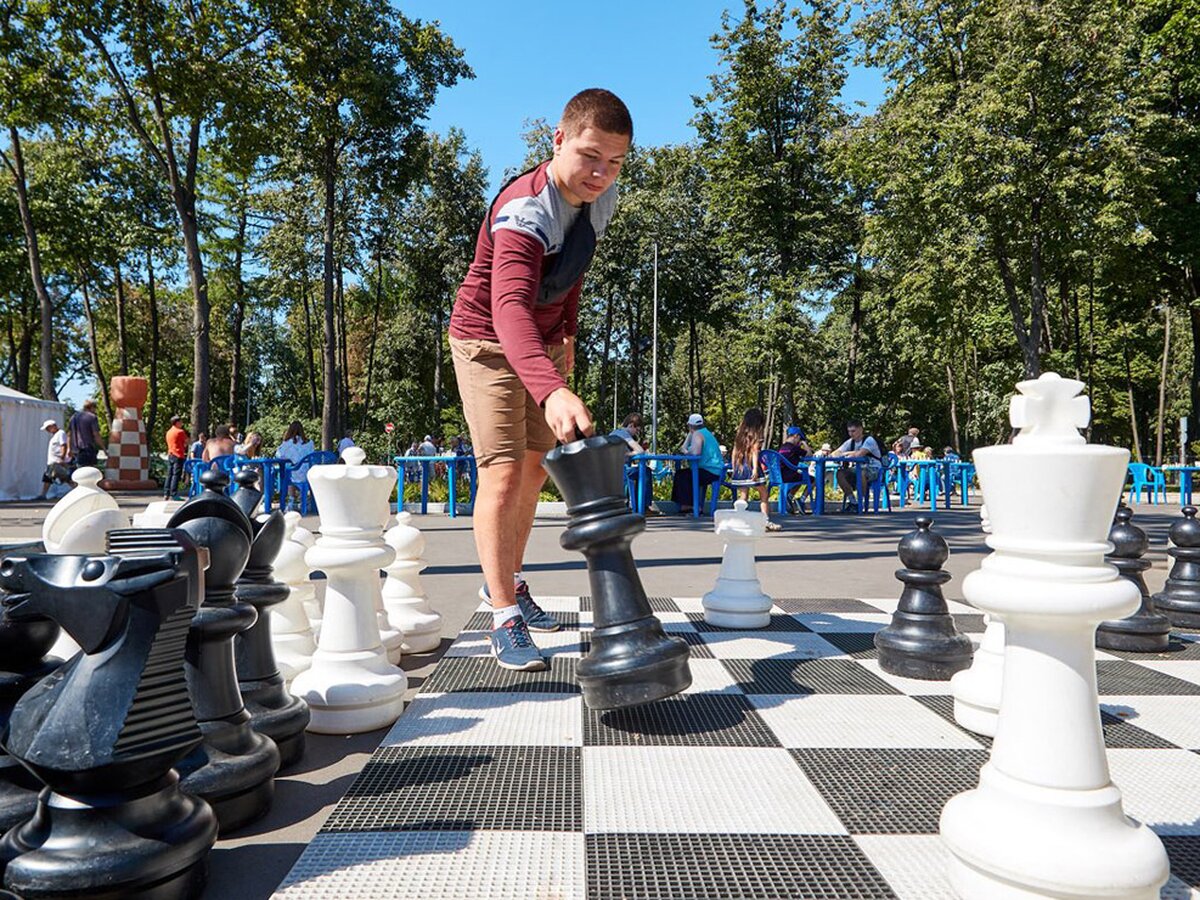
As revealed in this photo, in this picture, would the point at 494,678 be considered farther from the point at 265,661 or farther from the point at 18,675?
the point at 18,675

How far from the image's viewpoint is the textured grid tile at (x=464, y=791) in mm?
1143

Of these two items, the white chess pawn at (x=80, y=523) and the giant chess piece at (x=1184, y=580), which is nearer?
the white chess pawn at (x=80, y=523)

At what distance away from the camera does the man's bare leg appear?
7.07 ft

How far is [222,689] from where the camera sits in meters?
1.24

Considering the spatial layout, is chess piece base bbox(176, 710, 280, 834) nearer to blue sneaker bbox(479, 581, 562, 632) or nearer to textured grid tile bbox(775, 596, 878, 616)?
blue sneaker bbox(479, 581, 562, 632)

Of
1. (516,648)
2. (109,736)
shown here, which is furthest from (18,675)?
(516,648)

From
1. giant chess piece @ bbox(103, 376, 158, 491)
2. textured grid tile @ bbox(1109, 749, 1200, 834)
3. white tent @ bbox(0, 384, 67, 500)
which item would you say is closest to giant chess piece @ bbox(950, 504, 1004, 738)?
textured grid tile @ bbox(1109, 749, 1200, 834)

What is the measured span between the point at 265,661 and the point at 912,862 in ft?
3.96

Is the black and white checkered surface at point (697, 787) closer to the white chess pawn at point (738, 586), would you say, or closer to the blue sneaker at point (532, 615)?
the blue sneaker at point (532, 615)

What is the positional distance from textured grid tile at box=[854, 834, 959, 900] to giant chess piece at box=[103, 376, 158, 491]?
17681 millimetres

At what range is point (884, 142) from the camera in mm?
14781

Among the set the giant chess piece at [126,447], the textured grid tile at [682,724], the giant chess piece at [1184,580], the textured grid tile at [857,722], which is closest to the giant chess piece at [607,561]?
the textured grid tile at [682,724]

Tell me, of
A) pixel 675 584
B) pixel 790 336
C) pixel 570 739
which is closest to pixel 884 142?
pixel 790 336

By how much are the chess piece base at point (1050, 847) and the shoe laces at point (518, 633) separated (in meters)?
1.28
